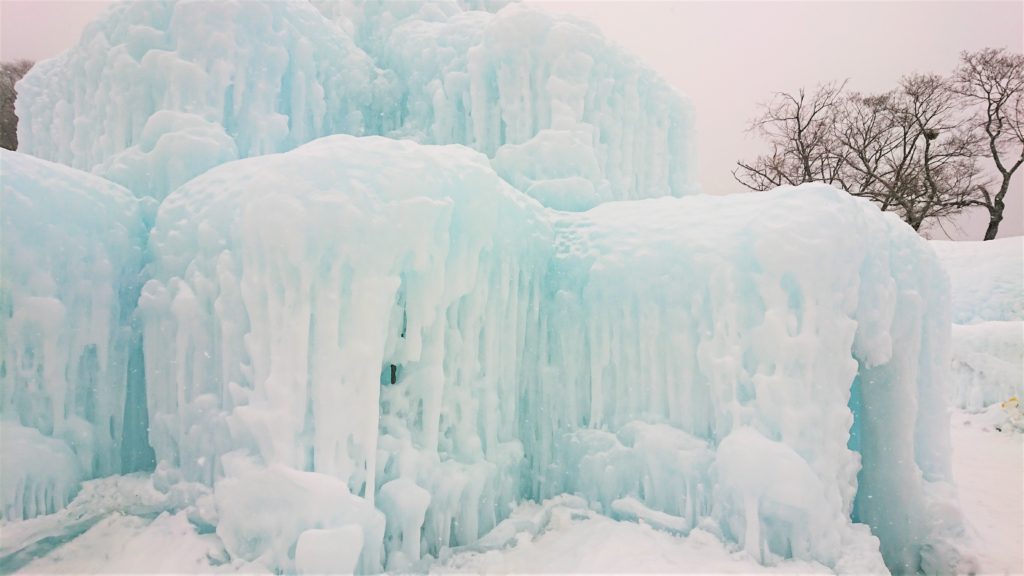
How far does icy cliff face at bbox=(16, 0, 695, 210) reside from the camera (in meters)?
4.97

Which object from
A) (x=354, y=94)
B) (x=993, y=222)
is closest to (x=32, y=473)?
(x=354, y=94)

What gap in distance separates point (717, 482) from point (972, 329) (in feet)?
27.9

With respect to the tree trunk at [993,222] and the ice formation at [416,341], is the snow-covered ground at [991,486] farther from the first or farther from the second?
the tree trunk at [993,222]

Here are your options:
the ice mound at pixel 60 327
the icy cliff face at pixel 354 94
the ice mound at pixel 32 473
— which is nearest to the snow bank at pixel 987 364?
the icy cliff face at pixel 354 94

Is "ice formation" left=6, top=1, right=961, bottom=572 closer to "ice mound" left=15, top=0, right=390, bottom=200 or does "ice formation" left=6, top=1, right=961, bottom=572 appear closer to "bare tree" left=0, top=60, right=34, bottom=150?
"ice mound" left=15, top=0, right=390, bottom=200

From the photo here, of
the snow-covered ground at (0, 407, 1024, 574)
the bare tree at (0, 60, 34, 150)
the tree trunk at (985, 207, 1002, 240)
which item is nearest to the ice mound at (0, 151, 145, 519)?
the snow-covered ground at (0, 407, 1024, 574)

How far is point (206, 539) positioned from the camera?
344 centimetres

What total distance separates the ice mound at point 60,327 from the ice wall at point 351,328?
1.00 feet

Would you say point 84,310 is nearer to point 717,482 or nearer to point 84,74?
point 84,74

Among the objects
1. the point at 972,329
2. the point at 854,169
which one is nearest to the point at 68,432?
the point at 972,329

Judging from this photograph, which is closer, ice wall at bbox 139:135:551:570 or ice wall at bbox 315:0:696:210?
ice wall at bbox 139:135:551:570

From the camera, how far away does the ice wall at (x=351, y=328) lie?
3.28 meters

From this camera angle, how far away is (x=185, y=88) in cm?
492

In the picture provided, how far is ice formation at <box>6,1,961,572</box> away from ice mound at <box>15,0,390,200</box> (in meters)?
0.03
